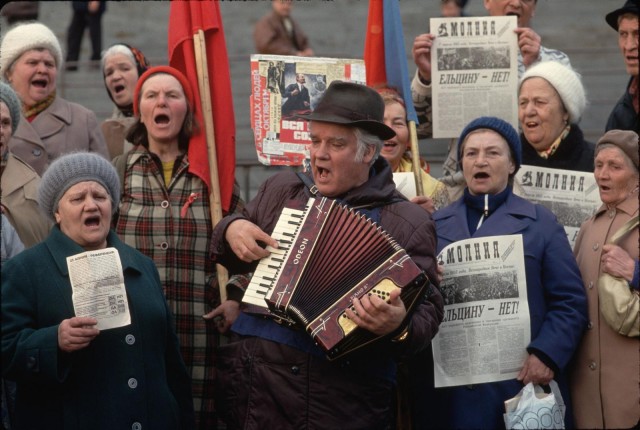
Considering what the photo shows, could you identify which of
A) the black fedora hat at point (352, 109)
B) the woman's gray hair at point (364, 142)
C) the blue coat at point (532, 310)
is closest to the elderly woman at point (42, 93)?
the black fedora hat at point (352, 109)

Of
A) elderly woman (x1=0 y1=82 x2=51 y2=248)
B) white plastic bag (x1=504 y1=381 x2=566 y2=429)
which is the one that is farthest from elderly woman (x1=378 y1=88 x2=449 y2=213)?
elderly woman (x1=0 y1=82 x2=51 y2=248)

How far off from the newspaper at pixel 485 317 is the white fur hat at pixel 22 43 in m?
3.17

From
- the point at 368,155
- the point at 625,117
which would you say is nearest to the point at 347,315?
the point at 368,155

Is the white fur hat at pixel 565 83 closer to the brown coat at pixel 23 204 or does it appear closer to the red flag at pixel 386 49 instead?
the red flag at pixel 386 49

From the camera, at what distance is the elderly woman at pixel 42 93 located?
25.1ft

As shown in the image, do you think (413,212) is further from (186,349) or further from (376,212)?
(186,349)

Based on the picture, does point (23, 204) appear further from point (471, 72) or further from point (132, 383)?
point (471, 72)

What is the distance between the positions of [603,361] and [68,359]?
2774mm

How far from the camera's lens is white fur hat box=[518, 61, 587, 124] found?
7.33m

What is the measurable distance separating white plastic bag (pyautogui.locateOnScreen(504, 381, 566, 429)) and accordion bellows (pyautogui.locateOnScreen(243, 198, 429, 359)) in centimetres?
99

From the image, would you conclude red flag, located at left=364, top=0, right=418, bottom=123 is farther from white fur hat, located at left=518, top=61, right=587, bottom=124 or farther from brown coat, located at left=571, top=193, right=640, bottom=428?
brown coat, located at left=571, top=193, right=640, bottom=428

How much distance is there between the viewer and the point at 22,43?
7.69 metres

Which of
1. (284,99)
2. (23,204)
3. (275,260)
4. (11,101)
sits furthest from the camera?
(284,99)

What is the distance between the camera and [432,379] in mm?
6461
